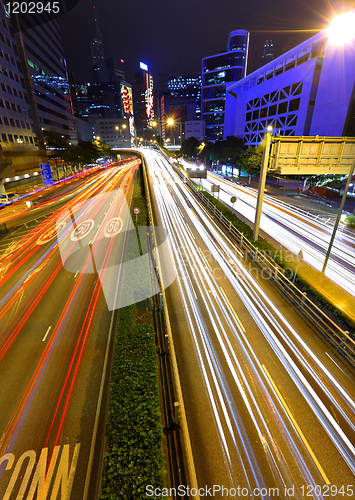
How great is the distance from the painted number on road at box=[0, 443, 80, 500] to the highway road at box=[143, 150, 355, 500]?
3.88 meters

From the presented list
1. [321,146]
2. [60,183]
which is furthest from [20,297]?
[60,183]

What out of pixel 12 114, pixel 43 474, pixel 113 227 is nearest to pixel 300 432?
pixel 43 474

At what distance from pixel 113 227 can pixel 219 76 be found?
143 meters

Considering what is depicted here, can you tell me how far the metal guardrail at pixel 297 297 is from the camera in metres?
9.92

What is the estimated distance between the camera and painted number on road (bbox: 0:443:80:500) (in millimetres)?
6480

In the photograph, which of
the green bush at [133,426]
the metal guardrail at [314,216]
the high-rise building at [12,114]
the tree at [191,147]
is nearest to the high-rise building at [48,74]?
the high-rise building at [12,114]

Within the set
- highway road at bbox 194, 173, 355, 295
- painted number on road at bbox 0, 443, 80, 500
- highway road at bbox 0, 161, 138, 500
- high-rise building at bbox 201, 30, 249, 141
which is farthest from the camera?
high-rise building at bbox 201, 30, 249, 141

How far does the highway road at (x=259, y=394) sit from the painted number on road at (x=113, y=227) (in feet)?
41.2

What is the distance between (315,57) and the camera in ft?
169

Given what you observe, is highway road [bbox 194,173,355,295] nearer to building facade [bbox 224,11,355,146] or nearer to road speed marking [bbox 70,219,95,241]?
road speed marking [bbox 70,219,95,241]

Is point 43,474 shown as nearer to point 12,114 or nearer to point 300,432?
point 300,432

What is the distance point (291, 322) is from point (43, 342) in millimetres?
12949

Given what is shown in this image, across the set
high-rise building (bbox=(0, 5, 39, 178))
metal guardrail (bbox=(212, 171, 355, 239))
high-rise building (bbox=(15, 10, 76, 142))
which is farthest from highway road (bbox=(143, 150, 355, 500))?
high-rise building (bbox=(15, 10, 76, 142))

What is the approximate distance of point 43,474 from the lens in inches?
269
